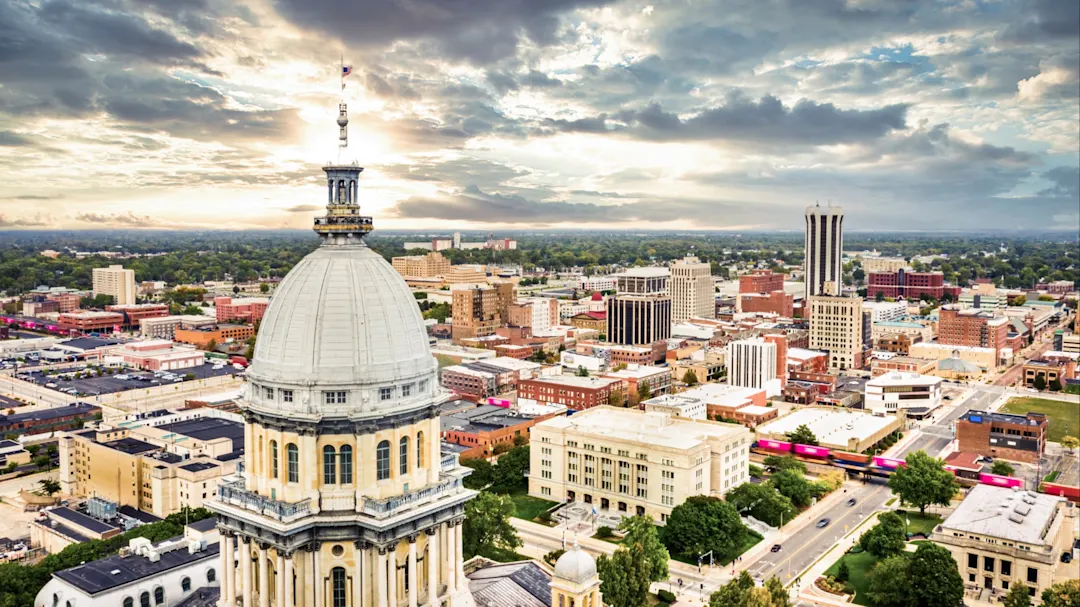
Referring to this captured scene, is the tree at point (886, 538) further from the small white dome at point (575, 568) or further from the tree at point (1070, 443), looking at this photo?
the tree at point (1070, 443)

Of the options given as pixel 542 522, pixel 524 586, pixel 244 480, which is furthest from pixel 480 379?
pixel 244 480

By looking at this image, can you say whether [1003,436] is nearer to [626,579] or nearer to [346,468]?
[626,579]

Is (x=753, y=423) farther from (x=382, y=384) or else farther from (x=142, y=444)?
(x=382, y=384)

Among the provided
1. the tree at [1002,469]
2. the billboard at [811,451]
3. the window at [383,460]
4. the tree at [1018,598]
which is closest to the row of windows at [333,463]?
the window at [383,460]

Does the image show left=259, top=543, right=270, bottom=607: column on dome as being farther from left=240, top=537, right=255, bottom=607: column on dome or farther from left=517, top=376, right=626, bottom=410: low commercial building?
left=517, top=376, right=626, bottom=410: low commercial building

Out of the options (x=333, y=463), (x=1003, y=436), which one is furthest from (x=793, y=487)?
(x=333, y=463)

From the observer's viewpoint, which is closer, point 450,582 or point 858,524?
point 450,582

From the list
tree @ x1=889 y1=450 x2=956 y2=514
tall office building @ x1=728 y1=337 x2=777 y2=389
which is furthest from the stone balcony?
tall office building @ x1=728 y1=337 x2=777 y2=389
